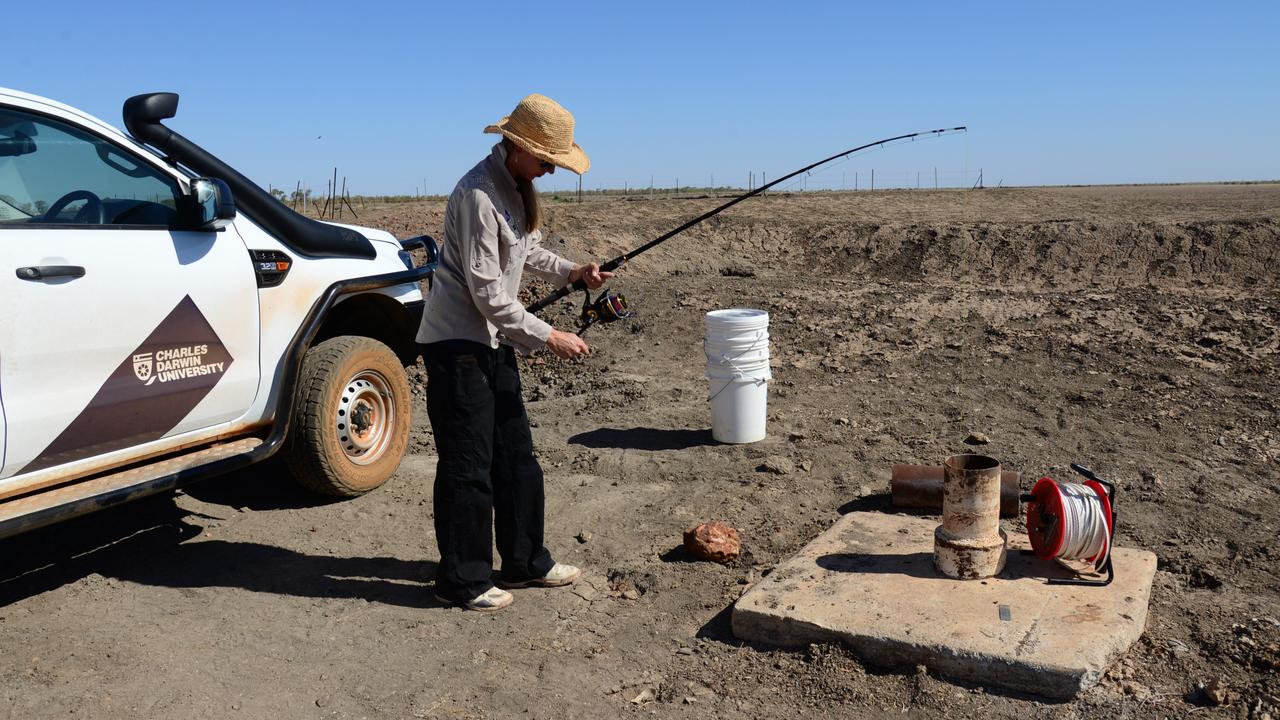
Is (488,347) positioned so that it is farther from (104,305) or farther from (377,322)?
(377,322)

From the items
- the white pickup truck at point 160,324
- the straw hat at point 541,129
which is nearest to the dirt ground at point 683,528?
the white pickup truck at point 160,324

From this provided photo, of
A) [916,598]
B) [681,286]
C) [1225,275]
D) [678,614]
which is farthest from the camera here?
[1225,275]

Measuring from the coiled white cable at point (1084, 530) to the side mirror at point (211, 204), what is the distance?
4.09 m

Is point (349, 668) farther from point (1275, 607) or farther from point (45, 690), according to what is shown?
point (1275, 607)

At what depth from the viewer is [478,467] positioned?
439 centimetres

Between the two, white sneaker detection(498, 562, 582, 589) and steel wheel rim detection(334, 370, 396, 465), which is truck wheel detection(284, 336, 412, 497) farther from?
white sneaker detection(498, 562, 582, 589)

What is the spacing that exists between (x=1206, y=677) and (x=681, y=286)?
9.52 m

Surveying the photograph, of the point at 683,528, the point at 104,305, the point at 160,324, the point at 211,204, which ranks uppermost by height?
the point at 211,204

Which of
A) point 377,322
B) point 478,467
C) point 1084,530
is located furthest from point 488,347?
point 1084,530

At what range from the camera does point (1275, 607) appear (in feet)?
14.4

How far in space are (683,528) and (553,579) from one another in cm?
106

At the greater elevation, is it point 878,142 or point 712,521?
point 878,142

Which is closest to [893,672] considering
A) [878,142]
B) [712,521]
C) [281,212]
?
[712,521]

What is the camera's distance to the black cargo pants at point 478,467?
Answer: 4.32m
